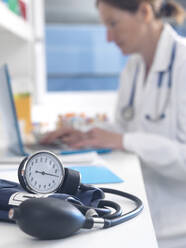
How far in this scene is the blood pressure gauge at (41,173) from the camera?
0.70 meters

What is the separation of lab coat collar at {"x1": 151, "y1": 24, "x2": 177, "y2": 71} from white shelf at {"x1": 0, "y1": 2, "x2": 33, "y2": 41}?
584mm

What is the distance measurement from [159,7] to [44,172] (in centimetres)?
121

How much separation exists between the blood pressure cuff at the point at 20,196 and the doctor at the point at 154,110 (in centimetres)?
59

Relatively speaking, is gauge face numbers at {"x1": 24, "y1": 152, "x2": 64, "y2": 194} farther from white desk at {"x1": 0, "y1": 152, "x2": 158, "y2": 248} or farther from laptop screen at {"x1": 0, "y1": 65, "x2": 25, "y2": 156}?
laptop screen at {"x1": 0, "y1": 65, "x2": 25, "y2": 156}

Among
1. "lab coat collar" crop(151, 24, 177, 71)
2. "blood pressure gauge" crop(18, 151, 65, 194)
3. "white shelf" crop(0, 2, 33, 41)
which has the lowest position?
"blood pressure gauge" crop(18, 151, 65, 194)

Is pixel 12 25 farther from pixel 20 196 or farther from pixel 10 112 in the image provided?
pixel 20 196

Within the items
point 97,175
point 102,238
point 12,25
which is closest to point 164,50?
point 12,25

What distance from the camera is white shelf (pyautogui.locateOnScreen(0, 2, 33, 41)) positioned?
132 centimetres

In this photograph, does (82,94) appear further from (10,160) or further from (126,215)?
(126,215)

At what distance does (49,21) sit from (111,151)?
1690 millimetres

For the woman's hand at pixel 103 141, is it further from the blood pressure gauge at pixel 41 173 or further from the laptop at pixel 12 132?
the blood pressure gauge at pixel 41 173

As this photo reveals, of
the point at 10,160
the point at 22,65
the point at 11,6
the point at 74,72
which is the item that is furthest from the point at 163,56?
the point at 74,72

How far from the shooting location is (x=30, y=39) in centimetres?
199

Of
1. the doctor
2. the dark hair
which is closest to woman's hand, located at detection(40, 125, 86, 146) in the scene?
the doctor
